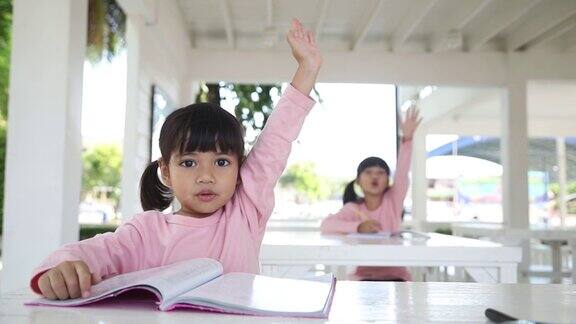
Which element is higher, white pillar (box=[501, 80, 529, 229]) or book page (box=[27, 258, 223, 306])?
white pillar (box=[501, 80, 529, 229])

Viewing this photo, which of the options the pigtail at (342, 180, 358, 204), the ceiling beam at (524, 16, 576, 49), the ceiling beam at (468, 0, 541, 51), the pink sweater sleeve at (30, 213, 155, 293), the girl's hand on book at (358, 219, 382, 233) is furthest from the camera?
the ceiling beam at (524, 16, 576, 49)

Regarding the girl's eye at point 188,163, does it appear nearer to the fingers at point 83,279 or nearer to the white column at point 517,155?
the fingers at point 83,279

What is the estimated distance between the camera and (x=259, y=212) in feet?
4.72

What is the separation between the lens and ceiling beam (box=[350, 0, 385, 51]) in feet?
18.3

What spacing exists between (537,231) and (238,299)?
463 centimetres

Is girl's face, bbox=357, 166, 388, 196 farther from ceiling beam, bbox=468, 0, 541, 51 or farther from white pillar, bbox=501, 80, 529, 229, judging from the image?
white pillar, bbox=501, 80, 529, 229

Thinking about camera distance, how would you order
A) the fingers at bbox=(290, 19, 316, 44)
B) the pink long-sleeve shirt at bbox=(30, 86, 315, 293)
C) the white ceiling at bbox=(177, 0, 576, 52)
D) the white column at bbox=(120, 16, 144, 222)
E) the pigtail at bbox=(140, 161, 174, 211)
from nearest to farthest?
the pink long-sleeve shirt at bbox=(30, 86, 315, 293), the fingers at bbox=(290, 19, 316, 44), the pigtail at bbox=(140, 161, 174, 211), the white column at bbox=(120, 16, 144, 222), the white ceiling at bbox=(177, 0, 576, 52)

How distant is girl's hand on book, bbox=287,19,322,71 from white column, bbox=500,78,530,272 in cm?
606

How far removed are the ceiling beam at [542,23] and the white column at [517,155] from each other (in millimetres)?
474

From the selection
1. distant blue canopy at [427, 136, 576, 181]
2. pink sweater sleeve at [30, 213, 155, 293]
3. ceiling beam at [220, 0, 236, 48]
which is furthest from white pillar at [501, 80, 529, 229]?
pink sweater sleeve at [30, 213, 155, 293]

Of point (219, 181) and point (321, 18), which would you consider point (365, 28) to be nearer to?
point (321, 18)

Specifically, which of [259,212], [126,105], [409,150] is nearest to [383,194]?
[409,150]

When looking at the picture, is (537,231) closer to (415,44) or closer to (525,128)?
(525,128)

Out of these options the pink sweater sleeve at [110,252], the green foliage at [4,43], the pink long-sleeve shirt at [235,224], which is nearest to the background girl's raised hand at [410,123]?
the pink long-sleeve shirt at [235,224]
